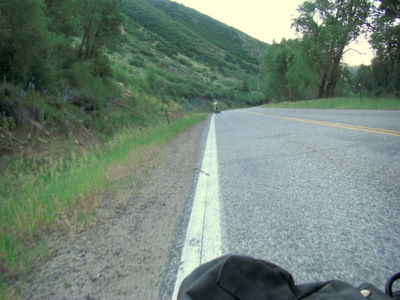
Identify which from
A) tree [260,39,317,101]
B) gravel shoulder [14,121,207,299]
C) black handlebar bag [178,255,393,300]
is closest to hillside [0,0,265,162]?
gravel shoulder [14,121,207,299]

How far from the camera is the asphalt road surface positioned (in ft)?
6.46

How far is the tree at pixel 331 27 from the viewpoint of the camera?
86.1 feet

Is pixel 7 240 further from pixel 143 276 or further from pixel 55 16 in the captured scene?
pixel 55 16

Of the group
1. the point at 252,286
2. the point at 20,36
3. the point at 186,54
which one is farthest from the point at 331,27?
the point at 186,54

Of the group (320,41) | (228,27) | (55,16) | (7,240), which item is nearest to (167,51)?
(320,41)

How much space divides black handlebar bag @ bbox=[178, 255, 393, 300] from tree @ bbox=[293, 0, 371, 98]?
99.5 feet

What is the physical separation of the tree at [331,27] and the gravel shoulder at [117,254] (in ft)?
95.0

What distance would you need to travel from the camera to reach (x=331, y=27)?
27.0m

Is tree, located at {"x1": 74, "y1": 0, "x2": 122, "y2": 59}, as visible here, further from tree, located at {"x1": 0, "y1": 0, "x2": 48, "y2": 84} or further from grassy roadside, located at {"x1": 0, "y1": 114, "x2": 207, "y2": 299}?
grassy roadside, located at {"x1": 0, "y1": 114, "x2": 207, "y2": 299}

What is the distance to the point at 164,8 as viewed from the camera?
133 m

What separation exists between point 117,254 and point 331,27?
1207 inches

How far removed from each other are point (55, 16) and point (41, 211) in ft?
38.6

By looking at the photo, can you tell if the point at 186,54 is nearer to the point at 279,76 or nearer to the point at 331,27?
the point at 279,76

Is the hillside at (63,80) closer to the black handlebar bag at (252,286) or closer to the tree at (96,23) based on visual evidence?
the tree at (96,23)
